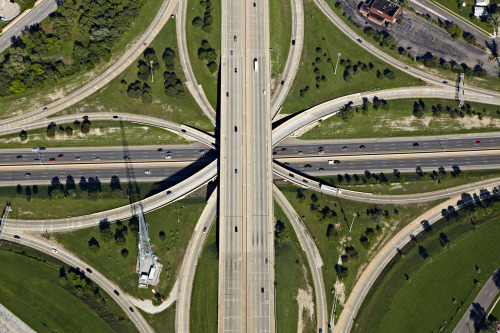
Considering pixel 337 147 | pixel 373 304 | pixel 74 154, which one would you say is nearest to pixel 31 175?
pixel 74 154

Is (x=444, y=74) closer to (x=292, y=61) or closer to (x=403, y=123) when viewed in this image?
(x=403, y=123)

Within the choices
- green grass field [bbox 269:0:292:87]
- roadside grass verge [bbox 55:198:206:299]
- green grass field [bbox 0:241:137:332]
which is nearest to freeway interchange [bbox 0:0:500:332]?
green grass field [bbox 269:0:292:87]

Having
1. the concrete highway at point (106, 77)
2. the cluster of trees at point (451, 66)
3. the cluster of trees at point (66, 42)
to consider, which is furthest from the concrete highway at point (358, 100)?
the cluster of trees at point (66, 42)

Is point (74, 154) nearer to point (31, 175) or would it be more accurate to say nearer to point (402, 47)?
point (31, 175)

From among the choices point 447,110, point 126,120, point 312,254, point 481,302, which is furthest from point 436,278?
point 126,120

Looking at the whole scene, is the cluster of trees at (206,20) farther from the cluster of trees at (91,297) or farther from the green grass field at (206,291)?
the cluster of trees at (91,297)

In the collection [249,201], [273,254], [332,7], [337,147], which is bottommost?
[273,254]
